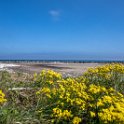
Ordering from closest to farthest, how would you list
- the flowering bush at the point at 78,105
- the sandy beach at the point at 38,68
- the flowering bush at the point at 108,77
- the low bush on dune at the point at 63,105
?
the flowering bush at the point at 78,105 → the low bush on dune at the point at 63,105 → the flowering bush at the point at 108,77 → the sandy beach at the point at 38,68

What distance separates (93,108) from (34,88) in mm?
2613

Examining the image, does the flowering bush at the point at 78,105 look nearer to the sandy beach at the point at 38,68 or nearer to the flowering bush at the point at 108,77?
the flowering bush at the point at 108,77

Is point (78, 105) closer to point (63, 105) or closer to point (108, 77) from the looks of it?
point (63, 105)

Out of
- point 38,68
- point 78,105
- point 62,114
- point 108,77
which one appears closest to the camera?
point 62,114

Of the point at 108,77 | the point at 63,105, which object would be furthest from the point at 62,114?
the point at 108,77

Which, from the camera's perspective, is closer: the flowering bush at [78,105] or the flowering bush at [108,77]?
the flowering bush at [78,105]

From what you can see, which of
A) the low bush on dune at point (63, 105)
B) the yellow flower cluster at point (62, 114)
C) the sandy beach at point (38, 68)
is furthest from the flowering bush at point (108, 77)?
the sandy beach at point (38, 68)

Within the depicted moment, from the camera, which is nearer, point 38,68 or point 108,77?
point 108,77

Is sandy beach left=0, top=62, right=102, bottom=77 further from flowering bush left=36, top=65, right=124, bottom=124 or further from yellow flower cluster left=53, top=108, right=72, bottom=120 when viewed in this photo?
yellow flower cluster left=53, top=108, right=72, bottom=120

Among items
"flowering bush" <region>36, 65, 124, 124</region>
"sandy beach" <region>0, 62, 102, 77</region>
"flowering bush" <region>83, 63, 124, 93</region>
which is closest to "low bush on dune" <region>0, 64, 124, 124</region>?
"flowering bush" <region>36, 65, 124, 124</region>

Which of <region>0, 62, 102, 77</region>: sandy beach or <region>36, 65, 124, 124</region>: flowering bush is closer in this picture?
<region>36, 65, 124, 124</region>: flowering bush

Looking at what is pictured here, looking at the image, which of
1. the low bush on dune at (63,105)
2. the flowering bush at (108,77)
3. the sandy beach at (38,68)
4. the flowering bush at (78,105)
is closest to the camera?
the flowering bush at (78,105)

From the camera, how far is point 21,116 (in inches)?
276

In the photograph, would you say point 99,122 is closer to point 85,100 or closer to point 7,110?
point 85,100
